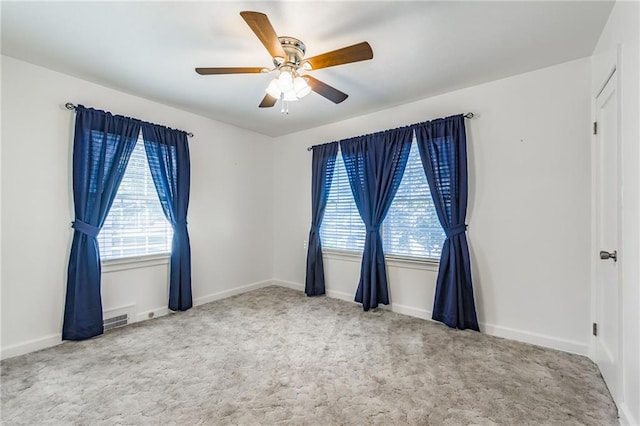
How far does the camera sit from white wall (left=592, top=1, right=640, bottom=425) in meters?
1.42

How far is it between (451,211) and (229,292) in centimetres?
315

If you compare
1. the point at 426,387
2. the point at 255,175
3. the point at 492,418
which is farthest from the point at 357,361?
the point at 255,175

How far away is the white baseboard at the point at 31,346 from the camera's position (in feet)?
7.64

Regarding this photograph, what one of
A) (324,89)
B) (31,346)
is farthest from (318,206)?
(31,346)

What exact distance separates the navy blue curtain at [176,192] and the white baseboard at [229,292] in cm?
21

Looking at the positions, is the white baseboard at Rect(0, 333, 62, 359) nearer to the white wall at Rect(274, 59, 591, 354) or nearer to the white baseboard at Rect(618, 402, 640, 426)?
the white wall at Rect(274, 59, 591, 354)

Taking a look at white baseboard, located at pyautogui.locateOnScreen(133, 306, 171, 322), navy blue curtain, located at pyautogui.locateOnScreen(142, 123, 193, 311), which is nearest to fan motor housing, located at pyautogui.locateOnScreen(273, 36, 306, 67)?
navy blue curtain, located at pyautogui.locateOnScreen(142, 123, 193, 311)

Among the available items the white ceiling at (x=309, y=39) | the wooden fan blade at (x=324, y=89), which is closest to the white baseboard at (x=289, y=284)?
the white ceiling at (x=309, y=39)

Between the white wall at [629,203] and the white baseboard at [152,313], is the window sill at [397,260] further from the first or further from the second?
the white baseboard at [152,313]

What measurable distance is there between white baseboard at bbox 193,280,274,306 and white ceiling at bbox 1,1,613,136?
2492 mm

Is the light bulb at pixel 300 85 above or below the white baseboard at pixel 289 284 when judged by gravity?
above

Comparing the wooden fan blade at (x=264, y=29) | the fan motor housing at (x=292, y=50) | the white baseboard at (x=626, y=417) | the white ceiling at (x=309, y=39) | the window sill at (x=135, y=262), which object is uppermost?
the white ceiling at (x=309, y=39)

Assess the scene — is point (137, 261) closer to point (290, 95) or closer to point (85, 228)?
point (85, 228)

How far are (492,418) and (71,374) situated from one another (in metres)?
2.93
